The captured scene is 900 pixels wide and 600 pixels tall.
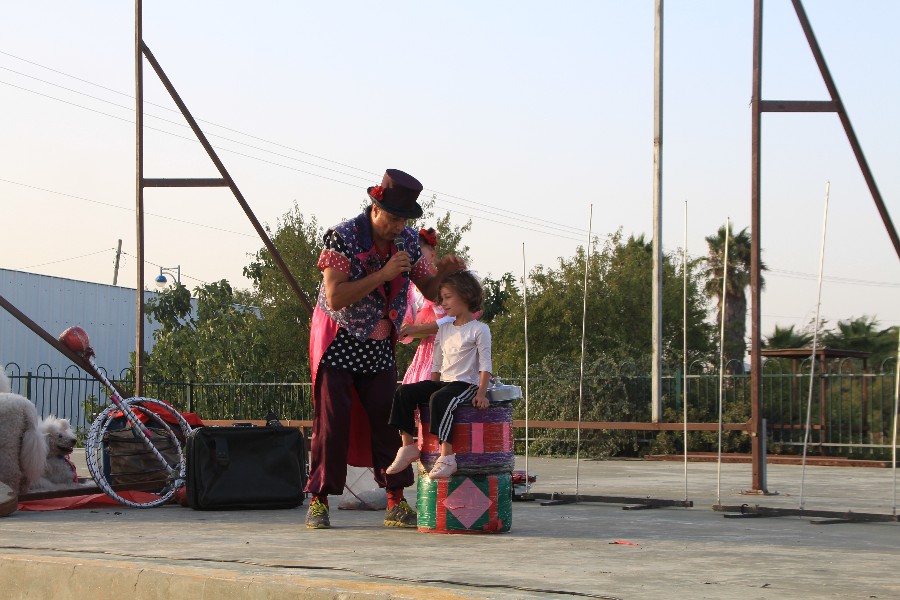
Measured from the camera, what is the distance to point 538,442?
70.9ft

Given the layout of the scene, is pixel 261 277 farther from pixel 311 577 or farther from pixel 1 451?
pixel 311 577

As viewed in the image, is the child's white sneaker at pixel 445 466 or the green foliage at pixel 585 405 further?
the green foliage at pixel 585 405

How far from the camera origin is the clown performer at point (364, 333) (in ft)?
22.2

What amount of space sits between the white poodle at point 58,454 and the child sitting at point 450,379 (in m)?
2.83

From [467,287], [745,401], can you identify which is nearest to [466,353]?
[467,287]

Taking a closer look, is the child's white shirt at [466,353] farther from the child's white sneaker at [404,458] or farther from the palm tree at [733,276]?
the palm tree at [733,276]

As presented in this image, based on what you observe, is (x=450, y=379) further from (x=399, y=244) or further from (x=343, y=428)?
(x=399, y=244)

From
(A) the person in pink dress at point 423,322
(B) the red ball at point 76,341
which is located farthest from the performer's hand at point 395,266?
(B) the red ball at point 76,341

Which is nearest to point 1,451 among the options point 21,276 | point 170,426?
point 170,426

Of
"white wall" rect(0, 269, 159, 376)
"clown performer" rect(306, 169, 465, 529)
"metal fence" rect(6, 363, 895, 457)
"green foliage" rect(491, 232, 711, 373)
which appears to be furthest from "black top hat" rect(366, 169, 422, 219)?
"white wall" rect(0, 269, 159, 376)

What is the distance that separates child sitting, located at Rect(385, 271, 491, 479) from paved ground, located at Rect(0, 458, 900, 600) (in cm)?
45

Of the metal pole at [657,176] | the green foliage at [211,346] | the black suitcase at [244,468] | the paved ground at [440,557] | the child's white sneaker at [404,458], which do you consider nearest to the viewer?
the paved ground at [440,557]

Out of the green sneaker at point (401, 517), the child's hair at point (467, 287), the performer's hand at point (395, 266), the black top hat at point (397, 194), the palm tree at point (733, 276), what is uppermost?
the palm tree at point (733, 276)

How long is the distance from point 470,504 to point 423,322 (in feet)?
6.56
